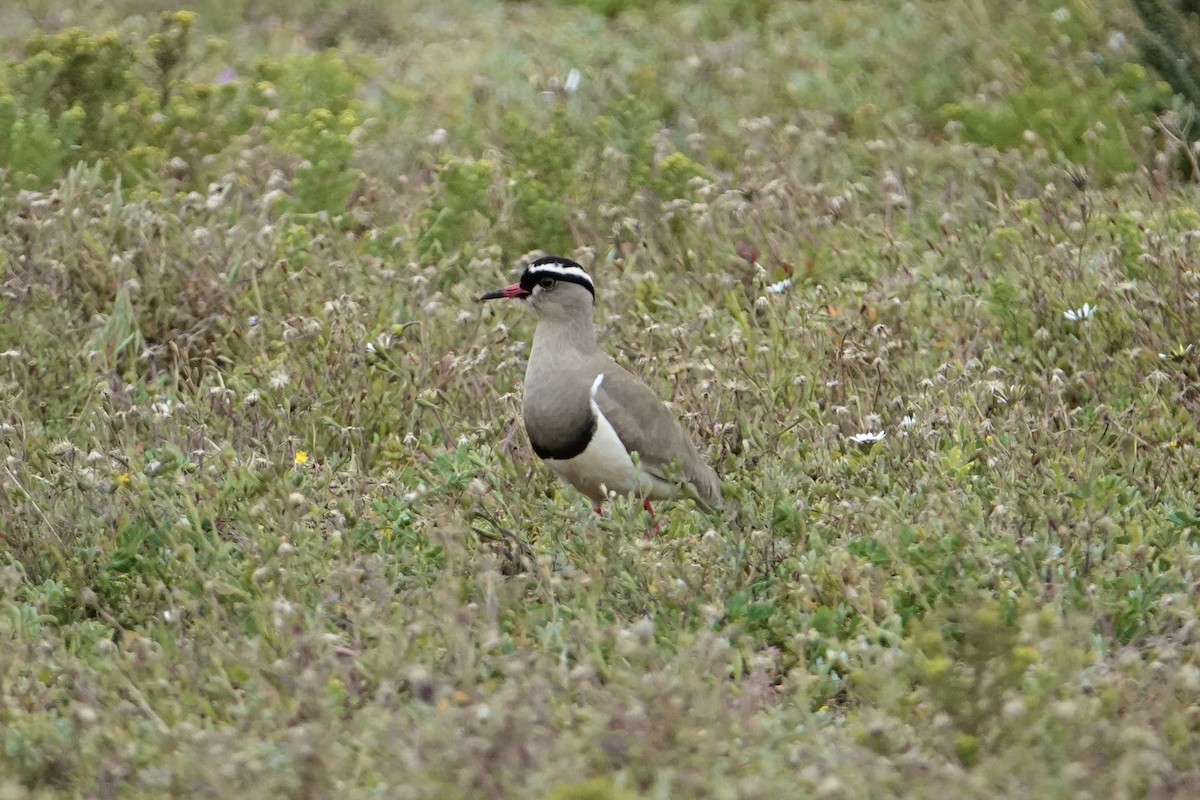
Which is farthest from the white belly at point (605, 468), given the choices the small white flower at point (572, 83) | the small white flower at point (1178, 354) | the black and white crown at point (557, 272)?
the small white flower at point (572, 83)

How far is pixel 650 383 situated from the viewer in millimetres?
6934

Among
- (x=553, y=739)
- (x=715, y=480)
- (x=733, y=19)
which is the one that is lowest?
(x=733, y=19)

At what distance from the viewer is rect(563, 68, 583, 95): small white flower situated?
10.0 m

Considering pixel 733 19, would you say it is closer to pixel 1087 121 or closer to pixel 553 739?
pixel 1087 121

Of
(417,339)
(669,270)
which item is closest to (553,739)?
(417,339)

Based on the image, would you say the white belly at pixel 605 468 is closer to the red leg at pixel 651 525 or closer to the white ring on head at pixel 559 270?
the red leg at pixel 651 525

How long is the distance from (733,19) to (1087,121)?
372 cm

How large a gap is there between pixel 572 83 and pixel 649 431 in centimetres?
470

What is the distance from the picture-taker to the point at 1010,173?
341 inches

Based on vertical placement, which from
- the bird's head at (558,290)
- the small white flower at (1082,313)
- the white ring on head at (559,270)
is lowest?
the small white flower at (1082,313)

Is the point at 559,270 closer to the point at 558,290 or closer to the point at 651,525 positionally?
the point at 558,290

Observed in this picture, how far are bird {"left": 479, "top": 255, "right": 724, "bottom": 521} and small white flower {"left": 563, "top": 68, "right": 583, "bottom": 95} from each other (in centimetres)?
420

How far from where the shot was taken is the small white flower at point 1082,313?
22.2 ft

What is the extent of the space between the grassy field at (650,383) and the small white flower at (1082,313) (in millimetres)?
40
